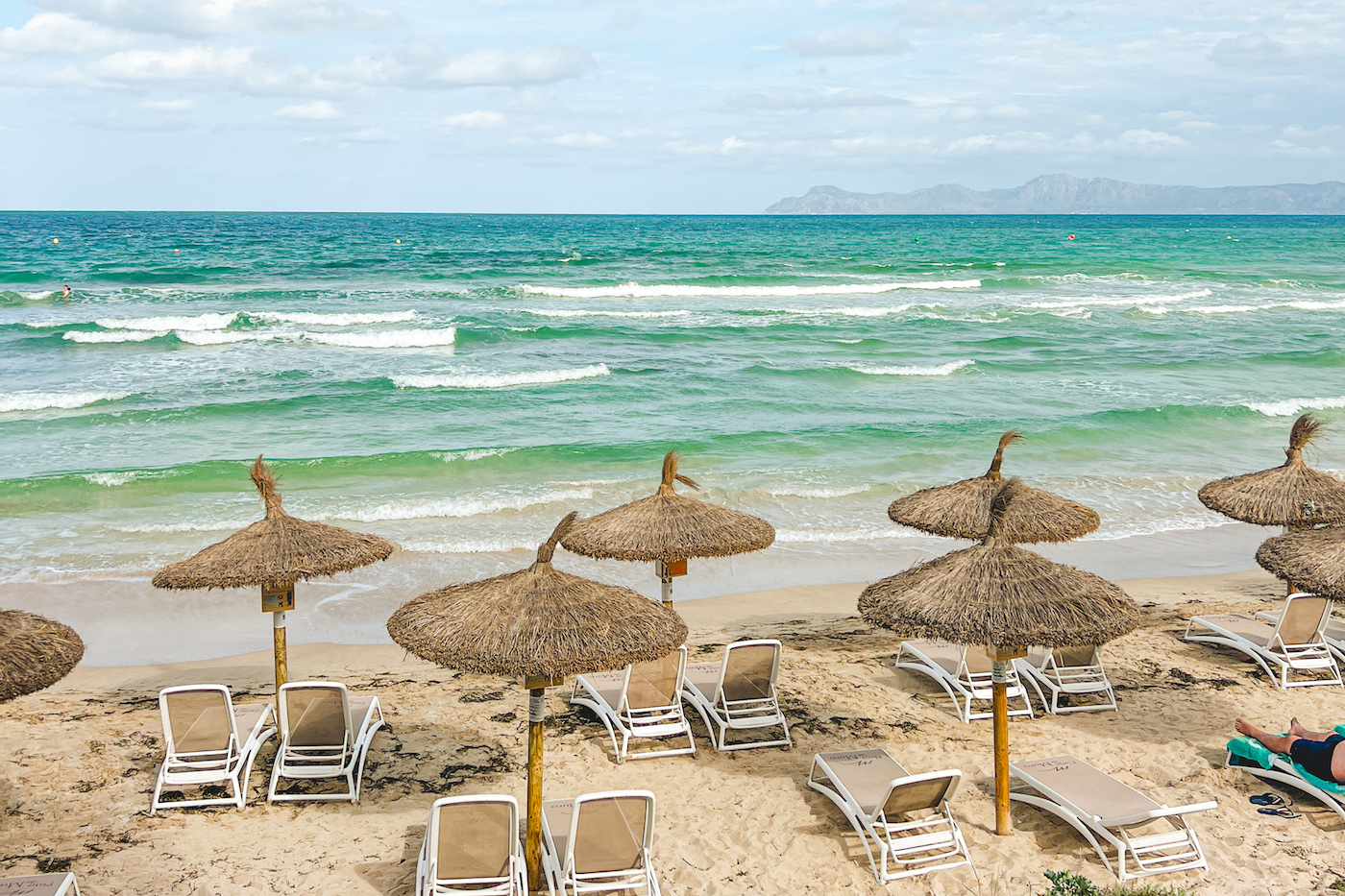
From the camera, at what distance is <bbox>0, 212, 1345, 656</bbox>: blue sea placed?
14.2 meters

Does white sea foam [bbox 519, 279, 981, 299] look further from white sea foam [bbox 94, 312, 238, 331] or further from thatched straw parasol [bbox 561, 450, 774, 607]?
thatched straw parasol [bbox 561, 450, 774, 607]

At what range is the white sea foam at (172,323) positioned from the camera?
29.3 m

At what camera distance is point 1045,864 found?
19.8ft

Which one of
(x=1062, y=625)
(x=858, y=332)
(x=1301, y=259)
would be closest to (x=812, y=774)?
(x=1062, y=625)

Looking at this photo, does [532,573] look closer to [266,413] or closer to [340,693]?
[340,693]

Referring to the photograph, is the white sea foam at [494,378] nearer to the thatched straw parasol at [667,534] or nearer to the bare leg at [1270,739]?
the thatched straw parasol at [667,534]

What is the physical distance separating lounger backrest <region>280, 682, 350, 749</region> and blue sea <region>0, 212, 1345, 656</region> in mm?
5187

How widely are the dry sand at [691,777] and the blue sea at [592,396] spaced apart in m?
3.40

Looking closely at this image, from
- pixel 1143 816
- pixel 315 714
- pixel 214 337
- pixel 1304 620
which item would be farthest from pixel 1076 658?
pixel 214 337

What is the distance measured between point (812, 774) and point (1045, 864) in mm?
1523

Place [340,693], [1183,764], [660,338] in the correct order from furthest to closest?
[660,338] < [1183,764] < [340,693]

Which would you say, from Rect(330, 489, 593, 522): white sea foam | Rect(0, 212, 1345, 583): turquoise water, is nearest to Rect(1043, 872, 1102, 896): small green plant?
Rect(0, 212, 1345, 583): turquoise water

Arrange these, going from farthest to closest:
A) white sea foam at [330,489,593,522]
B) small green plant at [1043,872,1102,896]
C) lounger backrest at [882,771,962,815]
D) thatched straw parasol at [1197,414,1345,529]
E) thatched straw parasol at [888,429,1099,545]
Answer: white sea foam at [330,489,593,522]
thatched straw parasol at [1197,414,1345,529]
thatched straw parasol at [888,429,1099,545]
lounger backrest at [882,771,962,815]
small green plant at [1043,872,1102,896]

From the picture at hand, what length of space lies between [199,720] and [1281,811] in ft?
23.2
